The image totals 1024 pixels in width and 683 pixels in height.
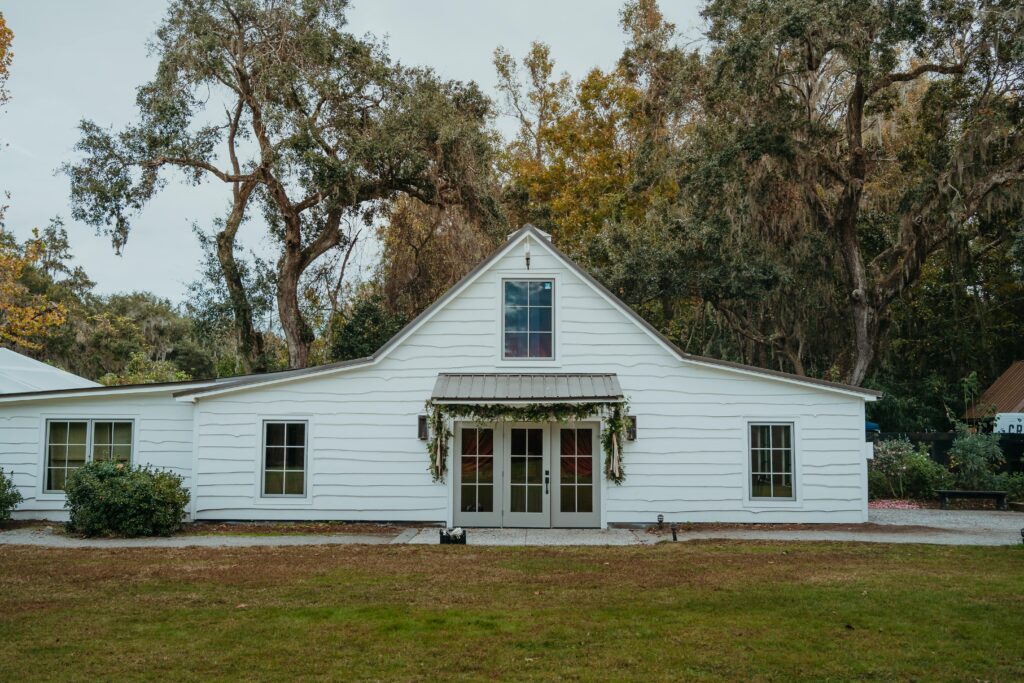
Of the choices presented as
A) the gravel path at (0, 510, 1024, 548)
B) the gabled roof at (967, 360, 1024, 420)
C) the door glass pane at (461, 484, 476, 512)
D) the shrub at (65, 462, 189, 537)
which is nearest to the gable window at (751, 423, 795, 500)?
the gravel path at (0, 510, 1024, 548)

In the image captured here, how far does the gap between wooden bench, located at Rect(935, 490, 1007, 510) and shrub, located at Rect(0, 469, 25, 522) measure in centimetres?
1729

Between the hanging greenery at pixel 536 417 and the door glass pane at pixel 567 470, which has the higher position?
the hanging greenery at pixel 536 417

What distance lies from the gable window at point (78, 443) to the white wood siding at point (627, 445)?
1.73 m

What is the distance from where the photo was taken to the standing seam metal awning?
564 inches

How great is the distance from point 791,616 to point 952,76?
1743 centimetres

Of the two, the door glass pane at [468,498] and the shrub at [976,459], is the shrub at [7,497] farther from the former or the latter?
the shrub at [976,459]

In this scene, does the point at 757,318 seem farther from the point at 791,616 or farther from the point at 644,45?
the point at 791,616

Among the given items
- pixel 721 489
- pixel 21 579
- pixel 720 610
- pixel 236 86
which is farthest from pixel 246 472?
pixel 236 86

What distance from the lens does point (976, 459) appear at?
19.2m

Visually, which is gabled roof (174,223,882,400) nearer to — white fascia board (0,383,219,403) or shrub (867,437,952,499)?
white fascia board (0,383,219,403)

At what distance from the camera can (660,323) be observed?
32.1 meters

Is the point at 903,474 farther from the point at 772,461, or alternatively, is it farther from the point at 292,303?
the point at 292,303

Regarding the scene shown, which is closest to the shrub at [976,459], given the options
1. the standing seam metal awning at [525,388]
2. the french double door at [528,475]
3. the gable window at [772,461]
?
the gable window at [772,461]

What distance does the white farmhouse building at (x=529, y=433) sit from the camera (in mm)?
15195
